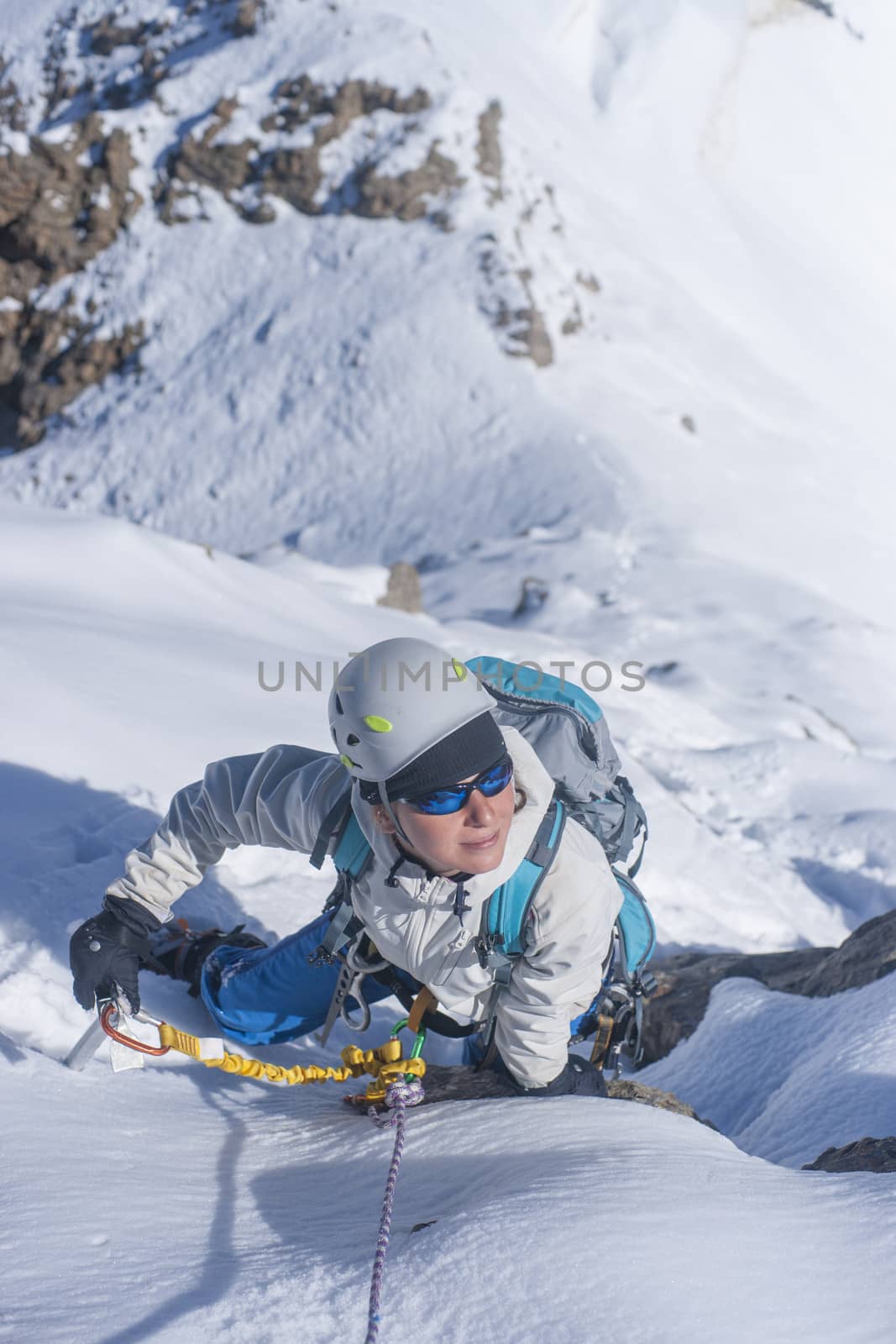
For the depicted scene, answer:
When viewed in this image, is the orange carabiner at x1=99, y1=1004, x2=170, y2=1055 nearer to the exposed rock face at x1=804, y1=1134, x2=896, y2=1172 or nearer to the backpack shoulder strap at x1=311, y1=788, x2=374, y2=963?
the backpack shoulder strap at x1=311, y1=788, x2=374, y2=963

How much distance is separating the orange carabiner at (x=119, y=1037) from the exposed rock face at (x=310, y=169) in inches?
823

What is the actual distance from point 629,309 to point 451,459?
268 inches

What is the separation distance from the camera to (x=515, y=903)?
7.59 ft

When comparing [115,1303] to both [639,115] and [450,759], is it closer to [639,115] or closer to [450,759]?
[450,759]

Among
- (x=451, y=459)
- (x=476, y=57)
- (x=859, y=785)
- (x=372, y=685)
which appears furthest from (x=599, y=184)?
(x=372, y=685)

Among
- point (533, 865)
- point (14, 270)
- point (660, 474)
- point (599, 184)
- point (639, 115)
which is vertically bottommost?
point (14, 270)

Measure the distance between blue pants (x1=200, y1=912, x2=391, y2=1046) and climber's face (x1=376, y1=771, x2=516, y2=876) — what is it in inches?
30.0

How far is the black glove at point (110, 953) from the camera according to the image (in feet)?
8.09

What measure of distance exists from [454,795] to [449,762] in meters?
0.07

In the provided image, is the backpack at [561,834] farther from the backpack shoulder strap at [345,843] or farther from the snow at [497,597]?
the snow at [497,597]

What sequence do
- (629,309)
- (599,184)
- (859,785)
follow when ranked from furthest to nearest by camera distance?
(599,184)
(629,309)
(859,785)

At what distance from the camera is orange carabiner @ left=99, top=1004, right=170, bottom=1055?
236cm

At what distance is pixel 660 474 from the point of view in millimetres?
17516

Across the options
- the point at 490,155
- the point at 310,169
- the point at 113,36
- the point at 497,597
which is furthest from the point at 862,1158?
the point at 113,36
